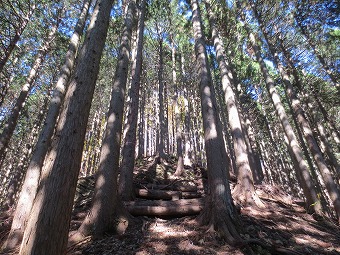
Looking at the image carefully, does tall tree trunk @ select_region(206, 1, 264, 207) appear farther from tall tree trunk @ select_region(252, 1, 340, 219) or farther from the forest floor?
tall tree trunk @ select_region(252, 1, 340, 219)

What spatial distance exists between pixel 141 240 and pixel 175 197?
3.23 metres

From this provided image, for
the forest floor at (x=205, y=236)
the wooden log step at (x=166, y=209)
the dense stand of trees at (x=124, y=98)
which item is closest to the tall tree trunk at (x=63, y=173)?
the dense stand of trees at (x=124, y=98)

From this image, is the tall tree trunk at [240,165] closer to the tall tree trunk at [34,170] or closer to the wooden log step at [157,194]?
the wooden log step at [157,194]

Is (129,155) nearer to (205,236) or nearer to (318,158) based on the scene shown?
(205,236)

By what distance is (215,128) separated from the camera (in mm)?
5645

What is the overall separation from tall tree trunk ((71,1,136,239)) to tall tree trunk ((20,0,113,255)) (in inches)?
67.2

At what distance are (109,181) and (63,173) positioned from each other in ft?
6.81

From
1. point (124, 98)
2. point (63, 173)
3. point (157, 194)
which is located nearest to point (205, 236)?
point (63, 173)

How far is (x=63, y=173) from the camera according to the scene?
2.79 meters

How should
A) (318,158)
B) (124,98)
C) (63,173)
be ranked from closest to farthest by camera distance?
1. (63,173)
2. (124,98)
3. (318,158)

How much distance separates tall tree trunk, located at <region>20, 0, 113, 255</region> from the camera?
95.6 inches

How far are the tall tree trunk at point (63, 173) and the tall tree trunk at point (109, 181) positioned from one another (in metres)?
1.71

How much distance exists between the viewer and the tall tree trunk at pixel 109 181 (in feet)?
13.9

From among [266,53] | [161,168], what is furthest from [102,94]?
[266,53]
